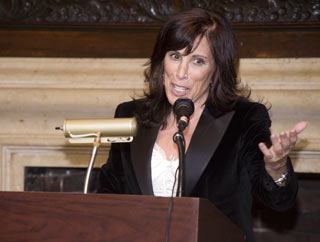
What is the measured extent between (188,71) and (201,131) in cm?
25

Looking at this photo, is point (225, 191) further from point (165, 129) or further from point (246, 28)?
point (246, 28)

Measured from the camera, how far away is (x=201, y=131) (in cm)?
233

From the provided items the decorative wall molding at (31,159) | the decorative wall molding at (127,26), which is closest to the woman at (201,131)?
the decorative wall molding at (127,26)

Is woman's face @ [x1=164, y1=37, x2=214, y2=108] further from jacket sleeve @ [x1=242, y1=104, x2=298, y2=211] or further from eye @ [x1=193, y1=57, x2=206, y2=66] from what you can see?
jacket sleeve @ [x1=242, y1=104, x2=298, y2=211]

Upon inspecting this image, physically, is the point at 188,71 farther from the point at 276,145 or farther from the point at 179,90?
the point at 276,145

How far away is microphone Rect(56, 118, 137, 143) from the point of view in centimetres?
168

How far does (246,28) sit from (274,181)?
1.40m

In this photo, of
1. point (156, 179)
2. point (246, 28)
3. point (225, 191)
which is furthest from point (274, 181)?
point (246, 28)

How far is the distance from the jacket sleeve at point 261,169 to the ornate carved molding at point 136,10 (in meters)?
0.95

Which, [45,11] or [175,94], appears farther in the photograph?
[45,11]

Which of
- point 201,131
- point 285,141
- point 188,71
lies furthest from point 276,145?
point 188,71

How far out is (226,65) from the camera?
2475 millimetres

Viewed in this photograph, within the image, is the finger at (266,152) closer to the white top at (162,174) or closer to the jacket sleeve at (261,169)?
the jacket sleeve at (261,169)

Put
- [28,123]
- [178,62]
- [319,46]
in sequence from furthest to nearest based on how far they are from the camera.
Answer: [28,123] < [319,46] < [178,62]
